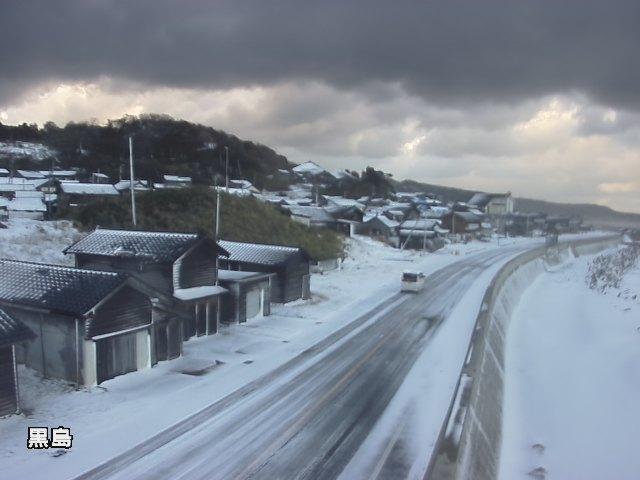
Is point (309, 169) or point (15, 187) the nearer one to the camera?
point (15, 187)

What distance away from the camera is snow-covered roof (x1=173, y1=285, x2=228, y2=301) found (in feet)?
84.2

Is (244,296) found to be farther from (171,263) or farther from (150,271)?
(150,271)

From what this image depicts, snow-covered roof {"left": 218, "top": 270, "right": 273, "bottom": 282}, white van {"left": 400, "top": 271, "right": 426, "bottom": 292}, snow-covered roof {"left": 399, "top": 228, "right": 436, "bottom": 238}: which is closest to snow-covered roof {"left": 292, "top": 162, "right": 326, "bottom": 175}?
snow-covered roof {"left": 399, "top": 228, "right": 436, "bottom": 238}

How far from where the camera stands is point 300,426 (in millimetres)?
15844

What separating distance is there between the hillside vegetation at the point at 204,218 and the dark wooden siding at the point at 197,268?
59.9 feet

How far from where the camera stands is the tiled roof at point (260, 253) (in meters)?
36.5

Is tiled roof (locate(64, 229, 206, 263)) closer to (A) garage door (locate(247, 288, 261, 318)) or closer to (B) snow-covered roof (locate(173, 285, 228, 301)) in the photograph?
(B) snow-covered roof (locate(173, 285, 228, 301))

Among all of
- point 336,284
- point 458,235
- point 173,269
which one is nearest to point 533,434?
point 173,269

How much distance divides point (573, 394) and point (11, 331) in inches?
889

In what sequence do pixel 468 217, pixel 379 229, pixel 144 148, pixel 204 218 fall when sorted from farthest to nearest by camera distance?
pixel 144 148, pixel 468 217, pixel 379 229, pixel 204 218

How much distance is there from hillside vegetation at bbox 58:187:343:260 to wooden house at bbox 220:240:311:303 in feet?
33.4

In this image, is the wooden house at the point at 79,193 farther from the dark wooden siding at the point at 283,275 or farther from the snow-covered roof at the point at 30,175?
the snow-covered roof at the point at 30,175

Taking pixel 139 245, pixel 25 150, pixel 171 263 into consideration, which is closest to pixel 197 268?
pixel 171 263

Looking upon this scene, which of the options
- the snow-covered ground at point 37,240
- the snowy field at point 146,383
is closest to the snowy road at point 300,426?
the snowy field at point 146,383
